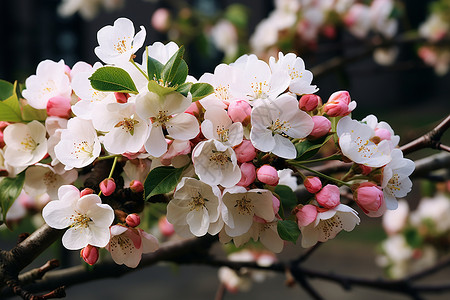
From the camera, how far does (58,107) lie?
64 centimetres

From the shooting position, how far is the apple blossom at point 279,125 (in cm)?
55

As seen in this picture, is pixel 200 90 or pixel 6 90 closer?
pixel 200 90

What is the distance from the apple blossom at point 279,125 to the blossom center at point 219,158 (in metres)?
0.04

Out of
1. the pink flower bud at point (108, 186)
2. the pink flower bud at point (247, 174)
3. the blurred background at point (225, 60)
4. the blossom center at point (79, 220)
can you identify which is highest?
the pink flower bud at point (247, 174)

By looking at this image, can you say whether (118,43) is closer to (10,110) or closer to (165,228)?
(10,110)

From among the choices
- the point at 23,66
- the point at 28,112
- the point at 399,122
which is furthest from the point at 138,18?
the point at 28,112

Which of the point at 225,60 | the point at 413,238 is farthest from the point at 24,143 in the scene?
the point at 413,238

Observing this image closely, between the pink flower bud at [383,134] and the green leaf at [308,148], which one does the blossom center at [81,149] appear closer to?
the green leaf at [308,148]

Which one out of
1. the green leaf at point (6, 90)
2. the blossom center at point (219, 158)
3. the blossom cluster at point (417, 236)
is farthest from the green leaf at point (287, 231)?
the blossom cluster at point (417, 236)

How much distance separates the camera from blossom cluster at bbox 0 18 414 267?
0.54 m

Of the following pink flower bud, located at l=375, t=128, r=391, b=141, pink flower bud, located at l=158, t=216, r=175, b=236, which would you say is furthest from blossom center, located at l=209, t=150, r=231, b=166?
pink flower bud, located at l=158, t=216, r=175, b=236

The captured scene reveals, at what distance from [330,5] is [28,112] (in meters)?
1.75

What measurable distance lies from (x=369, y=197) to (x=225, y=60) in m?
1.56

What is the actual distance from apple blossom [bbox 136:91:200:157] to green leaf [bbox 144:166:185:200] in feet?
→ 0.12
